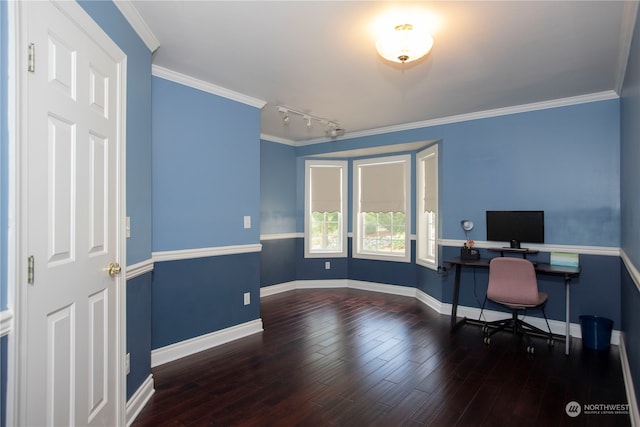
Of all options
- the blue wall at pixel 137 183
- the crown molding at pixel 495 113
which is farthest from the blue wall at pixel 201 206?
the crown molding at pixel 495 113

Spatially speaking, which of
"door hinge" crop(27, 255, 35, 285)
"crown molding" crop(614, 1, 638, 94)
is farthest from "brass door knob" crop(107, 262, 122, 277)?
"crown molding" crop(614, 1, 638, 94)

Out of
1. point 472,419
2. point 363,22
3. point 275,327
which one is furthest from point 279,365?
point 363,22

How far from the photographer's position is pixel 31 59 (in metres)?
1.36

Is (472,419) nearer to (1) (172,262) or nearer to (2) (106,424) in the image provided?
(2) (106,424)

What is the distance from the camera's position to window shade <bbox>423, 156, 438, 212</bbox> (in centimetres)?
519

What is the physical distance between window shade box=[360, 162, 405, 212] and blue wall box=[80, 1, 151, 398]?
4126 millimetres

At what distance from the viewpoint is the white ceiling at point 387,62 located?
2.26 meters

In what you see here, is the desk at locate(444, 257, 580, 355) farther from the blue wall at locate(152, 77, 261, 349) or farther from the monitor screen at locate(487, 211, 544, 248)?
the blue wall at locate(152, 77, 261, 349)

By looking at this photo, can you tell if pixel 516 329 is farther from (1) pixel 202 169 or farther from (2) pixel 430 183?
(1) pixel 202 169

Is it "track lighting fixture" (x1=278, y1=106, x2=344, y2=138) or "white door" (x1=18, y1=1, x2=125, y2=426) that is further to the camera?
"track lighting fixture" (x1=278, y1=106, x2=344, y2=138)

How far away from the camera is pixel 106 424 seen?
198 cm

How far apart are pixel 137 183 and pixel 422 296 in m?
4.32

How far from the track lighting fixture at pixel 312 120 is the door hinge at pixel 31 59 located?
9.86ft
